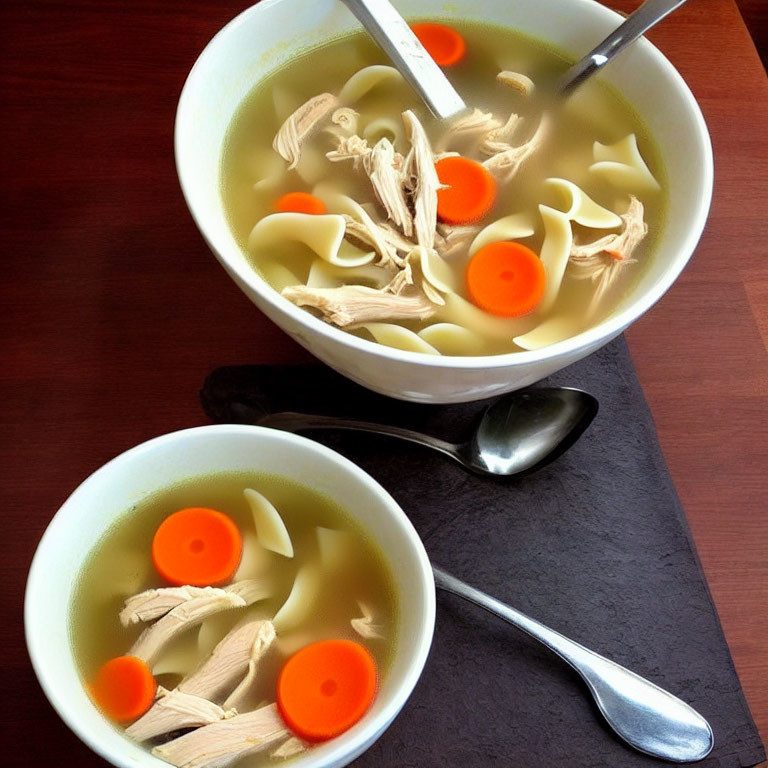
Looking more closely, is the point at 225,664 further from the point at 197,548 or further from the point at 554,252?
the point at 554,252

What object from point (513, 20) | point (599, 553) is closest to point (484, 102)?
point (513, 20)

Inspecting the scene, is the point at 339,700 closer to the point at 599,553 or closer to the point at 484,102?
the point at 599,553

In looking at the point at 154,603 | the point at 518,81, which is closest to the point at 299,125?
the point at 518,81

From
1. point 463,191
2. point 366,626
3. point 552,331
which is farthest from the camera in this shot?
point 463,191

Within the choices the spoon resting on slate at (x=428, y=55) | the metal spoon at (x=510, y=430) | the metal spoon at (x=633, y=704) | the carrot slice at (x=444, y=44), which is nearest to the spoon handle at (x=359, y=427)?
the metal spoon at (x=510, y=430)

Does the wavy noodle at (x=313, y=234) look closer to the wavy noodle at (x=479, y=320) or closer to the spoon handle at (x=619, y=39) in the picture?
the wavy noodle at (x=479, y=320)

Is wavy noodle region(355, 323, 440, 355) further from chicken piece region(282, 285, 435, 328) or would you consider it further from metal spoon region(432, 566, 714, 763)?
metal spoon region(432, 566, 714, 763)
